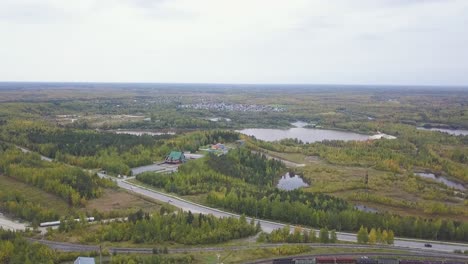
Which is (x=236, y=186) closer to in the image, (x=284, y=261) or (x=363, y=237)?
(x=363, y=237)

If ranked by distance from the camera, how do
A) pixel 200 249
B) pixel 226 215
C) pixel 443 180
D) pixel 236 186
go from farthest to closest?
pixel 443 180 → pixel 236 186 → pixel 226 215 → pixel 200 249

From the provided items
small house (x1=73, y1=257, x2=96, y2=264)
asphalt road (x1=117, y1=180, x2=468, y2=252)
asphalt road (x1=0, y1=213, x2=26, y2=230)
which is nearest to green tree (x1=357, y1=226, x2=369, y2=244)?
asphalt road (x1=117, y1=180, x2=468, y2=252)

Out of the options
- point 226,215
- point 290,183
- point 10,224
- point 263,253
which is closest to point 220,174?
point 290,183

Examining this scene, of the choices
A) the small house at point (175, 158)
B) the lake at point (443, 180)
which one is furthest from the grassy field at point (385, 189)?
the small house at point (175, 158)

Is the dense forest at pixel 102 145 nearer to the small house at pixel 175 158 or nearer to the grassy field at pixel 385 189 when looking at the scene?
the small house at pixel 175 158

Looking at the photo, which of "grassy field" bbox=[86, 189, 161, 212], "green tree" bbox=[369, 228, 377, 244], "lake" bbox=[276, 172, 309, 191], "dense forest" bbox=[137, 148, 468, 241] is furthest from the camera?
"lake" bbox=[276, 172, 309, 191]

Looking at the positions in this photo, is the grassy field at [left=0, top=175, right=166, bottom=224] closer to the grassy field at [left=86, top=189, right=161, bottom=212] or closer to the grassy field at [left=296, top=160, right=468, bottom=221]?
the grassy field at [left=86, top=189, right=161, bottom=212]
